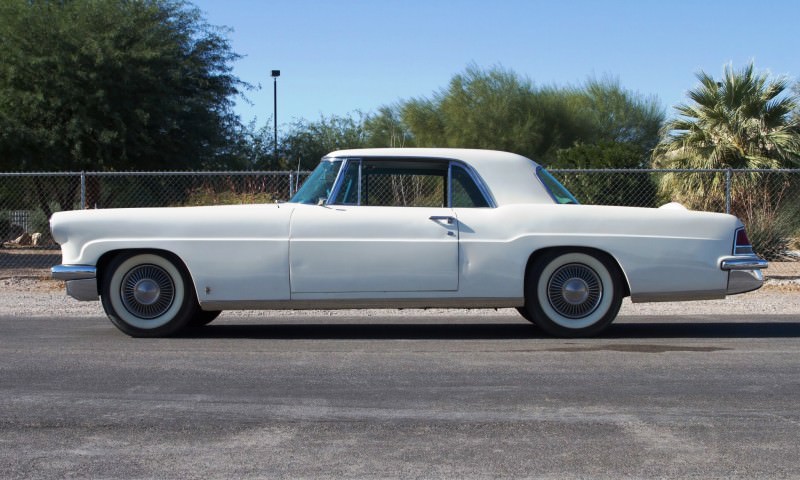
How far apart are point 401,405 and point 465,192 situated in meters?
3.22

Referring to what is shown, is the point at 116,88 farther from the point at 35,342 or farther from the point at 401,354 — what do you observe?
the point at 401,354

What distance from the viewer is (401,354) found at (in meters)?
7.59

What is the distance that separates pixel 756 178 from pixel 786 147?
189 cm

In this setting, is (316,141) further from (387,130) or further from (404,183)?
(404,183)

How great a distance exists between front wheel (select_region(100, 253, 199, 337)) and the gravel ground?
214cm

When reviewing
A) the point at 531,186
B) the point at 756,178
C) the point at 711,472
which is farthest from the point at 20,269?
the point at 711,472

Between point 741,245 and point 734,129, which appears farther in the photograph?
point 734,129

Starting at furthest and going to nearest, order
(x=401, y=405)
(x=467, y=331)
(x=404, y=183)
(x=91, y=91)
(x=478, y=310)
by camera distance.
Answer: (x=91, y=91), (x=478, y=310), (x=467, y=331), (x=404, y=183), (x=401, y=405)

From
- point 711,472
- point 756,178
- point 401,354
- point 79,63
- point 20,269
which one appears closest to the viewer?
point 711,472

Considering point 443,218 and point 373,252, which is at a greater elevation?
point 443,218

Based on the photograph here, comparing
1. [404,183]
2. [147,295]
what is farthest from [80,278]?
[404,183]

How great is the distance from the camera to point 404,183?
29.0ft

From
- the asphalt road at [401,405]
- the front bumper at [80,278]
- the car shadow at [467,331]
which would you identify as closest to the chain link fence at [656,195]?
the car shadow at [467,331]

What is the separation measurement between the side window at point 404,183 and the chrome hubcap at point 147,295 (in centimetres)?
191
